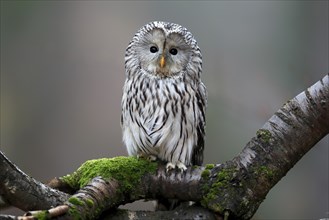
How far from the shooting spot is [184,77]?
2.55m

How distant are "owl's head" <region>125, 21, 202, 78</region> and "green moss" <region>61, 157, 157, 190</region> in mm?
517

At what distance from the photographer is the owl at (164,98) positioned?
96.7 inches

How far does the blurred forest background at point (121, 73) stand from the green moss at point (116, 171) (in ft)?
6.19

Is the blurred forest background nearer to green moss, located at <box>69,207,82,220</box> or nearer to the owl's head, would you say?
the owl's head

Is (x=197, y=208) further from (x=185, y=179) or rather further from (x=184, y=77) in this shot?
(x=184, y=77)

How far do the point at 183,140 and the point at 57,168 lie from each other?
1.94 metres

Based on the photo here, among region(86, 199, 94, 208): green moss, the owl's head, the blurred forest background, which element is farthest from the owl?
the blurred forest background

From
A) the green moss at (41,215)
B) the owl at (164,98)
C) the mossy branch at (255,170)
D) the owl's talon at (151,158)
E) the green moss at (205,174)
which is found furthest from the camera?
the owl at (164,98)

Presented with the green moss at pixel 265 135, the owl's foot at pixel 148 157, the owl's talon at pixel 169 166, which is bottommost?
the owl's foot at pixel 148 157

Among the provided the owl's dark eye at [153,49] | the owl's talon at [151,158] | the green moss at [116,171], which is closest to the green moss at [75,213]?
the green moss at [116,171]

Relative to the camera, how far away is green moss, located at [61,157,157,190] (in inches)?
79.9

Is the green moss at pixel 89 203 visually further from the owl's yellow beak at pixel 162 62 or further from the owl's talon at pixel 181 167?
the owl's yellow beak at pixel 162 62

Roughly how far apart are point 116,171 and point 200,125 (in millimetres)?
654

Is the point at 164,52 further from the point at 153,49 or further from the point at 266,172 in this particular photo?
the point at 266,172
